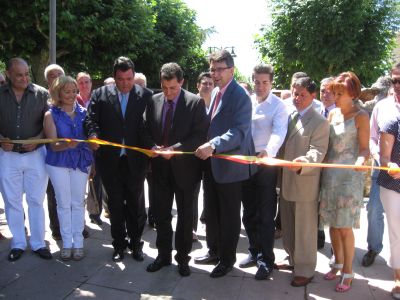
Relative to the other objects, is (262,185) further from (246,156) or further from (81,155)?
(81,155)

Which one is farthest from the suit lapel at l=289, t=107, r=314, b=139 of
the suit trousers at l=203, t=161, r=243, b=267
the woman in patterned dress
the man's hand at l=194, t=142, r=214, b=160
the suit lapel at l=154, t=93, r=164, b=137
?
the suit lapel at l=154, t=93, r=164, b=137

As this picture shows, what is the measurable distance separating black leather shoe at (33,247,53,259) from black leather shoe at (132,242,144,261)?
3.09 ft

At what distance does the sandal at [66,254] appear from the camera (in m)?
4.38

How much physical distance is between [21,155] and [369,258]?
13.4ft

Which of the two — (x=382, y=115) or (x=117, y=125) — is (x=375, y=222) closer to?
(x=382, y=115)

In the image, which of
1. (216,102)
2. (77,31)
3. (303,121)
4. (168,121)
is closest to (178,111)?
(168,121)

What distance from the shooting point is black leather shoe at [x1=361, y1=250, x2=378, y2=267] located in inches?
174

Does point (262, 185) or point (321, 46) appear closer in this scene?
point (262, 185)

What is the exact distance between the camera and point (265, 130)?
4059 millimetres

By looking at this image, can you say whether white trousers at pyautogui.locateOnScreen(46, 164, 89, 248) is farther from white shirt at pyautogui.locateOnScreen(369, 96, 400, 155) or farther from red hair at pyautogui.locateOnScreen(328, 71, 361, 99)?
white shirt at pyautogui.locateOnScreen(369, 96, 400, 155)

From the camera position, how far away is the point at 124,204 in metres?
4.39

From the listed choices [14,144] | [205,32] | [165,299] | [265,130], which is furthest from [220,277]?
[205,32]

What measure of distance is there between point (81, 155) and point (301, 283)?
2694 mm

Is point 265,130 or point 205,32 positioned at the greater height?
point 205,32
